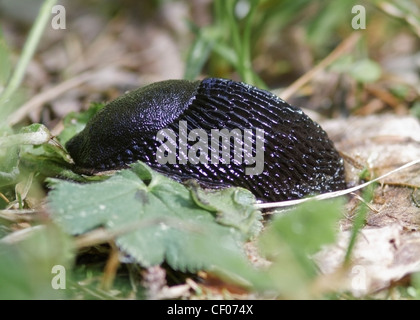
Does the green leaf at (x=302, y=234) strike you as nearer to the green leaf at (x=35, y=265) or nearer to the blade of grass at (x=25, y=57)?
the green leaf at (x=35, y=265)

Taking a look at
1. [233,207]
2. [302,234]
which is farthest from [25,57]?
[302,234]

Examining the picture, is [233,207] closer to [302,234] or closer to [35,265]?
[302,234]

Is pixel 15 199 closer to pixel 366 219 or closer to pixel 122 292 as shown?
pixel 122 292

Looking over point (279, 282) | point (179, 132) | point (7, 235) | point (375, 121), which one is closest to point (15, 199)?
point (7, 235)

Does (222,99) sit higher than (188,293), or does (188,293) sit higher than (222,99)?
(222,99)

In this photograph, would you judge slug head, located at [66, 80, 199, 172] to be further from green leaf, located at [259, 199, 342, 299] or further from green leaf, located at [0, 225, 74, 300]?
green leaf, located at [259, 199, 342, 299]

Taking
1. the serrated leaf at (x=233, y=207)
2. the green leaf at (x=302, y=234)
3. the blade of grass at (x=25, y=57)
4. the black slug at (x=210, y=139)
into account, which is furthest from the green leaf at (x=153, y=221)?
the blade of grass at (x=25, y=57)
